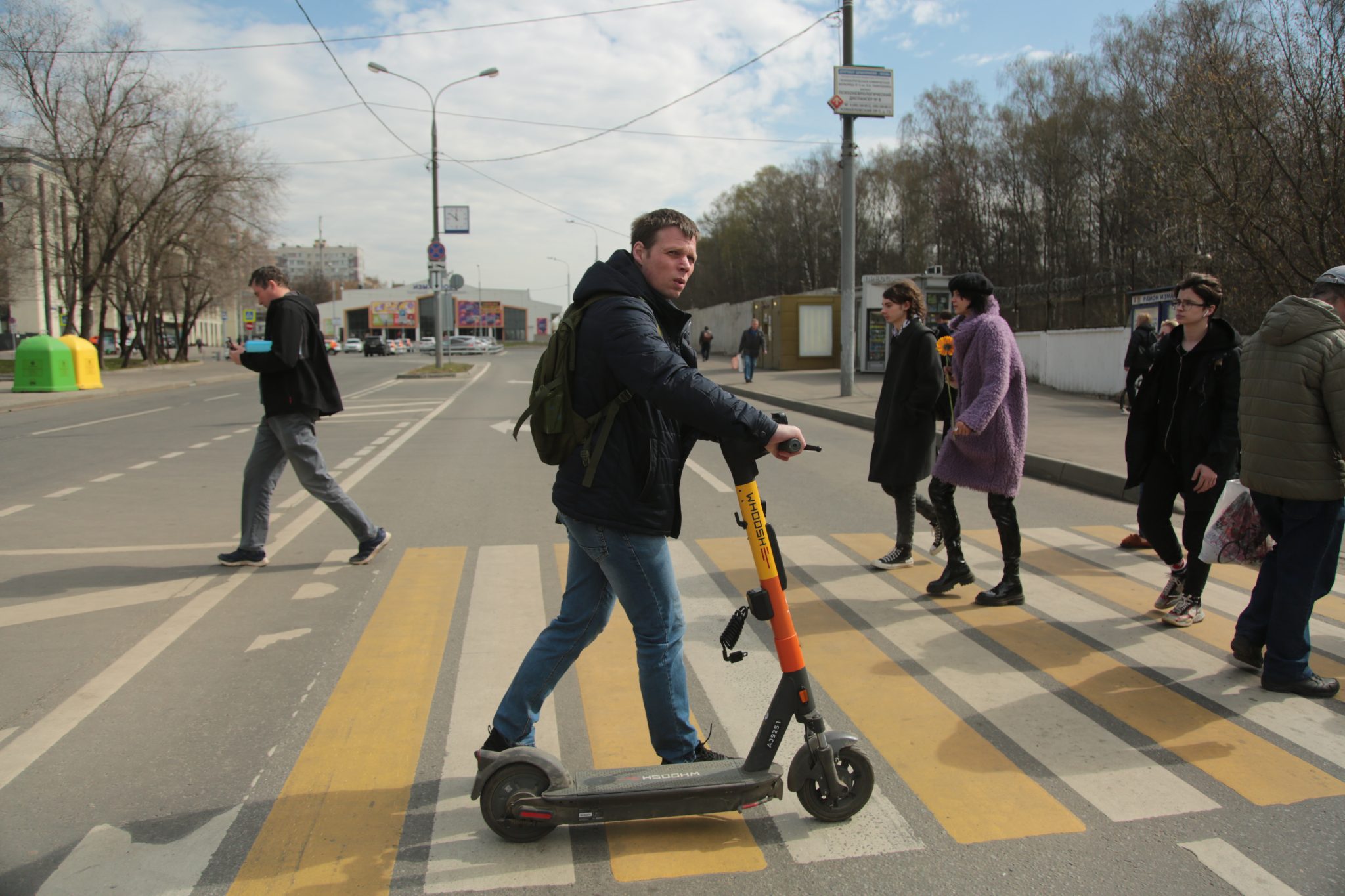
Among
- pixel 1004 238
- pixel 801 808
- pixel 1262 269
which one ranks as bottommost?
pixel 801 808

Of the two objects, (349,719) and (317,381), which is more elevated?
(317,381)

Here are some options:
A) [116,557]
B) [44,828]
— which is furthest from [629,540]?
[116,557]

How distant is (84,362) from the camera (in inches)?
1019

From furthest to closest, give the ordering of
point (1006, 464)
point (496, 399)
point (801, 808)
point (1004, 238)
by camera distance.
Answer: point (1004, 238) → point (496, 399) → point (1006, 464) → point (801, 808)

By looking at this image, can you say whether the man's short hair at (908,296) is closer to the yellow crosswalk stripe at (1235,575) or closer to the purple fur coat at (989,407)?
the purple fur coat at (989,407)

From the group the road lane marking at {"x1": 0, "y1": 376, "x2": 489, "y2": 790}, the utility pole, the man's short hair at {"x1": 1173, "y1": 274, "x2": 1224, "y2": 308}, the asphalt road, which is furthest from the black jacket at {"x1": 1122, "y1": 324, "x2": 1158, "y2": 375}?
the road lane marking at {"x1": 0, "y1": 376, "x2": 489, "y2": 790}

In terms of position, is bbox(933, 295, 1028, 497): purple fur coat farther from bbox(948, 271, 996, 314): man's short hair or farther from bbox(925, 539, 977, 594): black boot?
bbox(925, 539, 977, 594): black boot

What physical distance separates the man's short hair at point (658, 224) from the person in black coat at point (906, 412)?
10.3ft

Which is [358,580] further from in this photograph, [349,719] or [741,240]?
[741,240]

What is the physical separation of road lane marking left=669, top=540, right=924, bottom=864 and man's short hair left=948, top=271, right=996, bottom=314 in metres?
2.17

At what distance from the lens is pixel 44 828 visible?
2.96 m

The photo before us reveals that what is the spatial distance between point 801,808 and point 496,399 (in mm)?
19972

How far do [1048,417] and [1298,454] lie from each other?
11.9 meters

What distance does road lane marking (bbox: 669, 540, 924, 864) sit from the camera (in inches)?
113
